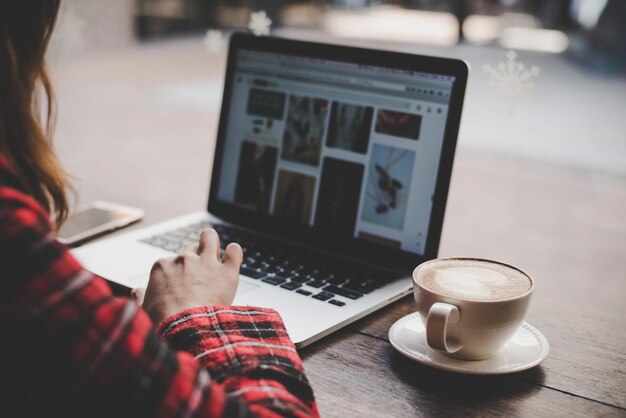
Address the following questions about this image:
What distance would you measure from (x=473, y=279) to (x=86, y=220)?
710mm

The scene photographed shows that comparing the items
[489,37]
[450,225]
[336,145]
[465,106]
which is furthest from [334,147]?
[489,37]

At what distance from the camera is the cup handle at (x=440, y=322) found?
70 centimetres

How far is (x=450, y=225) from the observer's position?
2.93 meters

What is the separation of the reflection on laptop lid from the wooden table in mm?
152

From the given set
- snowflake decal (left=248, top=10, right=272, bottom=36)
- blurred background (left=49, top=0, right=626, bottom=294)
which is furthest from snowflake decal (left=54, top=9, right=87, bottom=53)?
snowflake decal (left=248, top=10, right=272, bottom=36)

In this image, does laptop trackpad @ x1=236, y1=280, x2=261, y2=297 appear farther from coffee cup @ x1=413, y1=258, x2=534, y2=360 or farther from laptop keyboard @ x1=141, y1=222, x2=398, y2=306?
→ coffee cup @ x1=413, y1=258, x2=534, y2=360

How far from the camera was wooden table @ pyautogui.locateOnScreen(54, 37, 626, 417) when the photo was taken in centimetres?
72

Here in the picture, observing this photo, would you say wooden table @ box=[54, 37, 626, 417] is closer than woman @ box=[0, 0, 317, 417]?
No

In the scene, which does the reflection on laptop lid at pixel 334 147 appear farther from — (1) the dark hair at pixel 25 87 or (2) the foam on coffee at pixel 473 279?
(1) the dark hair at pixel 25 87

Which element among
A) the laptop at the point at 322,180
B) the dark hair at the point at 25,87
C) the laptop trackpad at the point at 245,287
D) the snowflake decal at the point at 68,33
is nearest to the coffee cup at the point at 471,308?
the laptop at the point at 322,180

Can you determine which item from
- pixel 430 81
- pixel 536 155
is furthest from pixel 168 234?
pixel 536 155

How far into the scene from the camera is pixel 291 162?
1122 mm

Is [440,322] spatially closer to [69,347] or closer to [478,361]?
[478,361]

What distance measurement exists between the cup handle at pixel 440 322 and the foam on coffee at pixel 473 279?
0.07 ft
